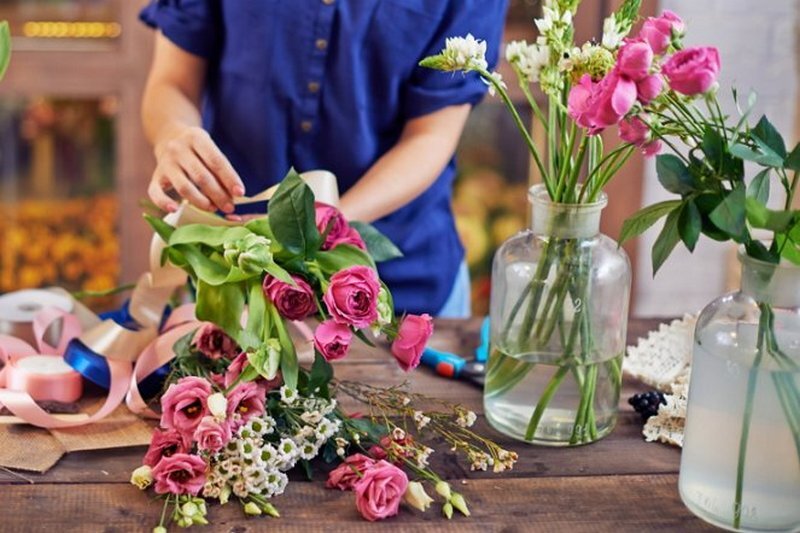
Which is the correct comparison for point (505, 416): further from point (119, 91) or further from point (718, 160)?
point (119, 91)

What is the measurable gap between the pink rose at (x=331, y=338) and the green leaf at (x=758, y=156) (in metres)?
0.40

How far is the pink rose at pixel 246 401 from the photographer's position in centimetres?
111

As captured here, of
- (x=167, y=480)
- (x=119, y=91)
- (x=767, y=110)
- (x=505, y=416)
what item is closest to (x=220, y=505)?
(x=167, y=480)

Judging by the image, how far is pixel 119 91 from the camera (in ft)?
8.38

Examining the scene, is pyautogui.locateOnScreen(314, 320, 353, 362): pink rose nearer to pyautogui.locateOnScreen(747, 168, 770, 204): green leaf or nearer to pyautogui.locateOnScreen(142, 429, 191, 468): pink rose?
pyautogui.locateOnScreen(142, 429, 191, 468): pink rose

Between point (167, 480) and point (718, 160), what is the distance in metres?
0.57

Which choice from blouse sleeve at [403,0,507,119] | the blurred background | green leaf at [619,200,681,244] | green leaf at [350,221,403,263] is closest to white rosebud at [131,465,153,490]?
green leaf at [350,221,403,263]

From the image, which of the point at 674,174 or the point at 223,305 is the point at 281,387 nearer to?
the point at 223,305

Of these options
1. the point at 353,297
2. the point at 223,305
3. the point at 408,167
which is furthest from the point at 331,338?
the point at 408,167

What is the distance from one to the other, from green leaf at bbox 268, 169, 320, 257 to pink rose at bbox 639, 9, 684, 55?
35 cm

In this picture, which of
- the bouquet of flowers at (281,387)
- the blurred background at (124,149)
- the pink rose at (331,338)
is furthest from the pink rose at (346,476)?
the blurred background at (124,149)

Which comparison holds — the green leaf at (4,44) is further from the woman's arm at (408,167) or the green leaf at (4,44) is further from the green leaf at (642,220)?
the green leaf at (642,220)

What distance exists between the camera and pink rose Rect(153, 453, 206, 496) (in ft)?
3.50

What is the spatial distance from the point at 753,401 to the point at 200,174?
2.17 feet
